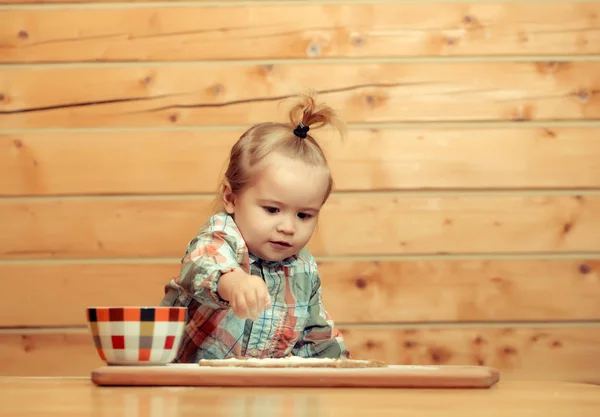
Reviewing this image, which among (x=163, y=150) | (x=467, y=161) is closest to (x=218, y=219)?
(x=163, y=150)

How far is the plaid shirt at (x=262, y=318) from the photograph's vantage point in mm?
1664

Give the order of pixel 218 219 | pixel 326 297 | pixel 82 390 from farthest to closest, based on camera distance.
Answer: pixel 326 297, pixel 218 219, pixel 82 390

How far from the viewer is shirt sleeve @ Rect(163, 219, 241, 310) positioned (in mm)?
1328

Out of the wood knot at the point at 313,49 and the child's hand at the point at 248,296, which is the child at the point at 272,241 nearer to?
the child's hand at the point at 248,296

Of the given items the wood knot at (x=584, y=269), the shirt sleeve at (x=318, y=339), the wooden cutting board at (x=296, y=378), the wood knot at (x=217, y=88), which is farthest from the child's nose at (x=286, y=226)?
the wood knot at (x=584, y=269)

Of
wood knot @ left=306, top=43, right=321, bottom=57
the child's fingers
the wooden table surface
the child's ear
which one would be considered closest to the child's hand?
the child's fingers

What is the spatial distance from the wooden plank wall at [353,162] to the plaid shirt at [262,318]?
54cm

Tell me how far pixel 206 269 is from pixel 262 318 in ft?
1.28

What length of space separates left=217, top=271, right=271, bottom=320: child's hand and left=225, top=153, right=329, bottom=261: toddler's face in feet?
1.35

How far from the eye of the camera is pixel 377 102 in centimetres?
236

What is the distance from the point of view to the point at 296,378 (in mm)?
983

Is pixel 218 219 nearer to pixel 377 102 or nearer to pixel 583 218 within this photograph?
pixel 377 102

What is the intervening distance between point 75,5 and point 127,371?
1596 mm

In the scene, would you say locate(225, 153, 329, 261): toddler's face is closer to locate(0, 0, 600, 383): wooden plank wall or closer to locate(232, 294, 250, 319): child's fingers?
locate(232, 294, 250, 319): child's fingers
